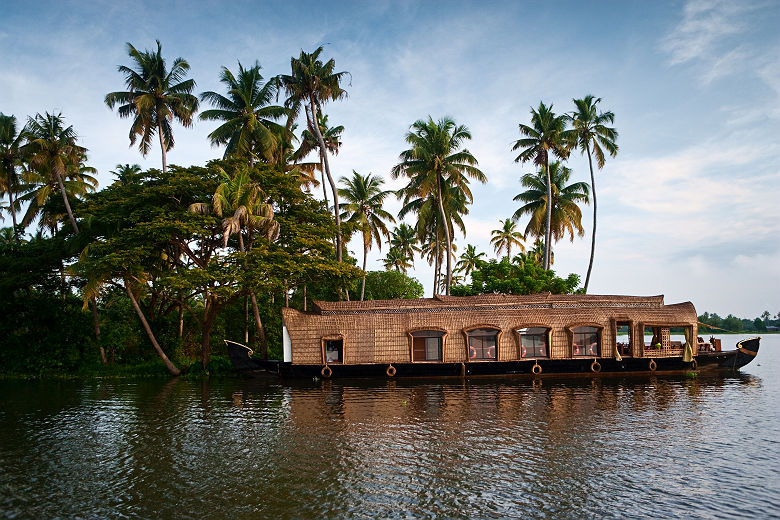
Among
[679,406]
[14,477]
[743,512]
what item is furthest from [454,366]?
[14,477]

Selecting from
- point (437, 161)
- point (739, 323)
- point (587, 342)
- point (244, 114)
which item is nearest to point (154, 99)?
point (244, 114)

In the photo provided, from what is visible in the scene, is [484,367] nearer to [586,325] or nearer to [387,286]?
[586,325]

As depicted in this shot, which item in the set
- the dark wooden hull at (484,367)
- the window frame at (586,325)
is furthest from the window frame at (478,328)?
the window frame at (586,325)

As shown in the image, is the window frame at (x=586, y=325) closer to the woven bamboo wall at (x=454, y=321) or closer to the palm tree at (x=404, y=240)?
the woven bamboo wall at (x=454, y=321)

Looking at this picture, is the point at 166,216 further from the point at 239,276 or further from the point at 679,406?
the point at 679,406

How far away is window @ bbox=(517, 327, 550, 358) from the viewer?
2314cm

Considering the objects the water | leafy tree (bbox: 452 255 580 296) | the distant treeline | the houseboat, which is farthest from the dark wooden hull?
the distant treeline

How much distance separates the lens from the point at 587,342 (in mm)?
23422

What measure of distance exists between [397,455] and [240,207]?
14.1 metres

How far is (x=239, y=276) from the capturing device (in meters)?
21.4

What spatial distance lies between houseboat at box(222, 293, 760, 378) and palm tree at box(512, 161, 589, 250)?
46.3 ft

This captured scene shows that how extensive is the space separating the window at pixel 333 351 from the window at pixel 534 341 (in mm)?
8169

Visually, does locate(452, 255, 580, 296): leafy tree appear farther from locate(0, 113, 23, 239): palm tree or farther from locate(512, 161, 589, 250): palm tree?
locate(0, 113, 23, 239): palm tree

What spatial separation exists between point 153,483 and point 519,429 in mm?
8476
